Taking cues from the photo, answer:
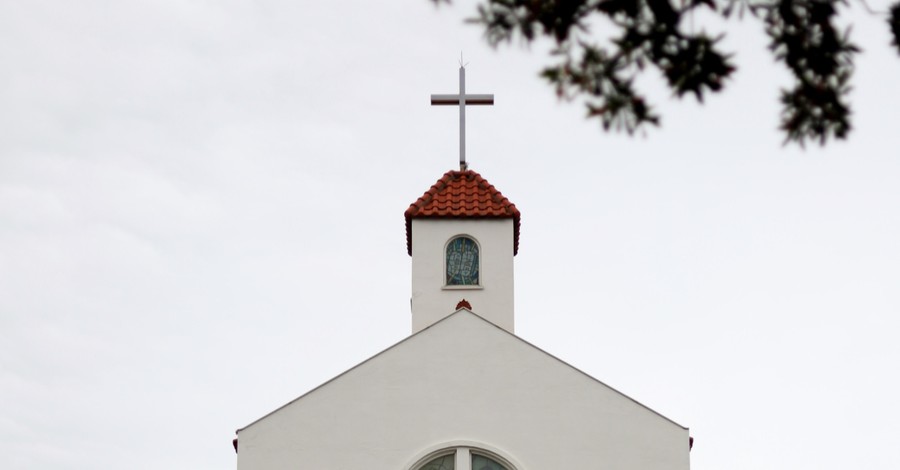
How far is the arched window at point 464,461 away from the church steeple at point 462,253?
379cm

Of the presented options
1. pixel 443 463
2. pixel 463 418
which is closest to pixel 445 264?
pixel 463 418

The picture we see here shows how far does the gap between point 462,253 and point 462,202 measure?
0.82 metres

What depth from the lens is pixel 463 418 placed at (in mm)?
18766

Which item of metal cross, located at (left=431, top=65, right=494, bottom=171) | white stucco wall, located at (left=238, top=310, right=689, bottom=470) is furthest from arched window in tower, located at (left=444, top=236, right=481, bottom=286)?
white stucco wall, located at (left=238, top=310, right=689, bottom=470)

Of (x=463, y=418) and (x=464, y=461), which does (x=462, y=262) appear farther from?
(x=464, y=461)

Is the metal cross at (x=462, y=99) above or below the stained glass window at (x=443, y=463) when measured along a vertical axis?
above

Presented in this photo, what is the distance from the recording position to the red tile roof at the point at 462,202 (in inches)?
902

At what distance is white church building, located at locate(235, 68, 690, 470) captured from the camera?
18.5 meters

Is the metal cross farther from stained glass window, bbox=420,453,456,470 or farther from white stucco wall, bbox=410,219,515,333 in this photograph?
stained glass window, bbox=420,453,456,470

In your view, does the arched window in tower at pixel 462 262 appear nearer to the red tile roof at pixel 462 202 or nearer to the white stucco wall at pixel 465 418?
the red tile roof at pixel 462 202

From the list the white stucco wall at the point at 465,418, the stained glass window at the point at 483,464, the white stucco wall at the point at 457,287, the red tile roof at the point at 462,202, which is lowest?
the stained glass window at the point at 483,464

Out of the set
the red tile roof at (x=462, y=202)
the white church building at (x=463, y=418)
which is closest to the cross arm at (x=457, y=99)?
the red tile roof at (x=462, y=202)

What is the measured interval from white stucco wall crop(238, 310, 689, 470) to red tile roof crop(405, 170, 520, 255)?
4.14 meters

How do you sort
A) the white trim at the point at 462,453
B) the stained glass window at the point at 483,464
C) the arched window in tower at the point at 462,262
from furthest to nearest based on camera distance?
the arched window in tower at the point at 462,262
the stained glass window at the point at 483,464
the white trim at the point at 462,453
